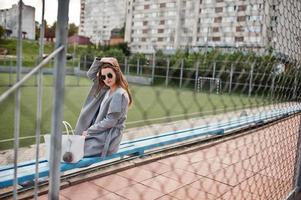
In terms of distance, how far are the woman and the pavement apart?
0.86 ft

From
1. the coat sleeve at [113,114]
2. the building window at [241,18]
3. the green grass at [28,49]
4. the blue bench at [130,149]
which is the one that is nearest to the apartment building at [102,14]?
the green grass at [28,49]

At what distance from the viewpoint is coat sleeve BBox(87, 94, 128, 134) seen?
6.79 ft

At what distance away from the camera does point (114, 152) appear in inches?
93.7

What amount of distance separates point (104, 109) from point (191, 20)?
37.2 inches

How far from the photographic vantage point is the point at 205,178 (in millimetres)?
2461

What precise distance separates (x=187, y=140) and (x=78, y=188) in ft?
6.24

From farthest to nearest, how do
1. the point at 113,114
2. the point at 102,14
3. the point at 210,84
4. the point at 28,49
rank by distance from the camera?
the point at 210,84, the point at 113,114, the point at 102,14, the point at 28,49

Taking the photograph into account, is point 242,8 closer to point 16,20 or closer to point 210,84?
point 16,20

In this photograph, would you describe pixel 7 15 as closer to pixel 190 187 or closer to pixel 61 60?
pixel 61 60

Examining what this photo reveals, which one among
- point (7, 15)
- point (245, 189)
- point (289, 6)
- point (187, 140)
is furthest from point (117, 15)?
point (187, 140)

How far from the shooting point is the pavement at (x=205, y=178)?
2.08 m

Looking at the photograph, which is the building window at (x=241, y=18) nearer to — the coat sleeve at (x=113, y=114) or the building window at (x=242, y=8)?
the building window at (x=242, y=8)

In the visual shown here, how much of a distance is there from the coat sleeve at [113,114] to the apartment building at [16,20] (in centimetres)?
140

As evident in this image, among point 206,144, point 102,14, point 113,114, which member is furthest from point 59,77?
point 206,144
